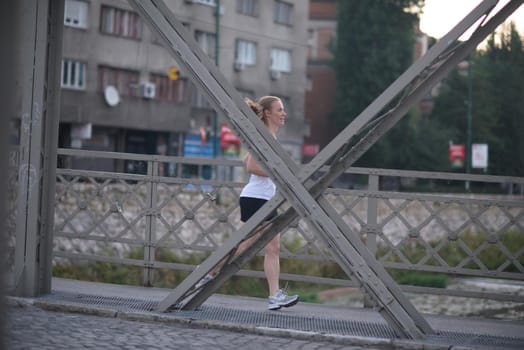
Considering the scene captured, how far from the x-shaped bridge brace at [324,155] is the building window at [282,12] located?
53526 mm

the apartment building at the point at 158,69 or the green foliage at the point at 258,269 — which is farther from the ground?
the apartment building at the point at 158,69

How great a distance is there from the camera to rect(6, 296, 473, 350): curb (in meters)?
7.27

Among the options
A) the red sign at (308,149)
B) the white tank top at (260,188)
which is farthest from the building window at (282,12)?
the white tank top at (260,188)

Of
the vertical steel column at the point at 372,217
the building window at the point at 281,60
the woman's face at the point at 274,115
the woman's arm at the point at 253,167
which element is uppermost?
the building window at the point at 281,60

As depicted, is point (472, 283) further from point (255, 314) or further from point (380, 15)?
A: point (380, 15)

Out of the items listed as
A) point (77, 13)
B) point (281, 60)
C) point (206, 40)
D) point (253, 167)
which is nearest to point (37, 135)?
point (253, 167)

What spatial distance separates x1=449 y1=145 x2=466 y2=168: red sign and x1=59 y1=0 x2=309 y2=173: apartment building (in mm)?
9678

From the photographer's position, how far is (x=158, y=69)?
5316 cm

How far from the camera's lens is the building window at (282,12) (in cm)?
6097

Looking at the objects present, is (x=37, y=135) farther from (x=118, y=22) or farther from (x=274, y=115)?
(x=118, y=22)

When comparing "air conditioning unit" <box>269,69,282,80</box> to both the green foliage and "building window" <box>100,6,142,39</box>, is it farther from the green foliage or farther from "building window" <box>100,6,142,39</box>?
the green foliage

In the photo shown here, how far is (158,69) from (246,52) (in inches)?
290

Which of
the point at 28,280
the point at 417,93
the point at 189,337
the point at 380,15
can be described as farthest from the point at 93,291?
the point at 380,15

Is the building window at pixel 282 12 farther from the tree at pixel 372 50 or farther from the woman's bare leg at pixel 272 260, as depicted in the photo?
the woman's bare leg at pixel 272 260
